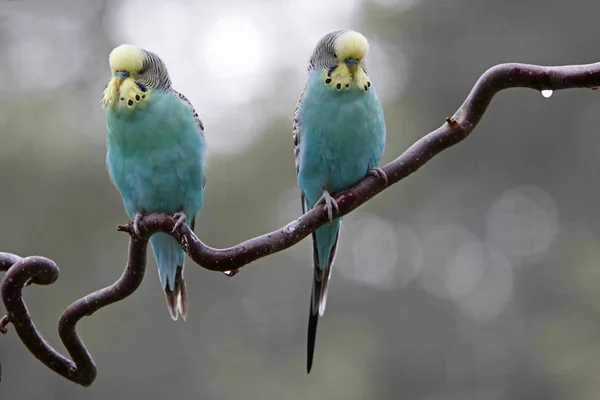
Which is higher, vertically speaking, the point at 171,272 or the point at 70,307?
the point at 171,272

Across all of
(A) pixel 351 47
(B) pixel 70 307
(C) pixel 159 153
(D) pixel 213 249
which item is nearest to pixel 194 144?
(C) pixel 159 153

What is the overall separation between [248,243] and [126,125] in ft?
4.74

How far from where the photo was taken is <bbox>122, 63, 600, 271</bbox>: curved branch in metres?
1.78

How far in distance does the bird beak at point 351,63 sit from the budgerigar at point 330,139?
13 centimetres

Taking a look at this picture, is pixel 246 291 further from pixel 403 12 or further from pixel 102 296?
pixel 102 296

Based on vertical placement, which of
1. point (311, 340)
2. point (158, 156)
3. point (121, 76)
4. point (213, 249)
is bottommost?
point (311, 340)

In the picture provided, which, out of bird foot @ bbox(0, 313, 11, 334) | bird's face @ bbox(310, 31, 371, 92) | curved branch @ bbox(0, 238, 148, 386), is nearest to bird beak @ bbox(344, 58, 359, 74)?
bird's face @ bbox(310, 31, 371, 92)

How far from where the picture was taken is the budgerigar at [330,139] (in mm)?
3207

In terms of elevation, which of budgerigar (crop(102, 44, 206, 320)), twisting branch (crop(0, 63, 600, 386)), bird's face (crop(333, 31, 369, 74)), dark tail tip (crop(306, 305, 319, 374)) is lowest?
dark tail tip (crop(306, 305, 319, 374))

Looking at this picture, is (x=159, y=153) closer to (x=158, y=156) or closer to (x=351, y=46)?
(x=158, y=156)

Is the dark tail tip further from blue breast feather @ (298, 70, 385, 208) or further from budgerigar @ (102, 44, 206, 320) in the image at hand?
blue breast feather @ (298, 70, 385, 208)

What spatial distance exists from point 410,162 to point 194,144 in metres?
1.51

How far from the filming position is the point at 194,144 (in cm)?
329

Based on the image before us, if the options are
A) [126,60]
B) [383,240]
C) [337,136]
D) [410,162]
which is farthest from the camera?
[383,240]
